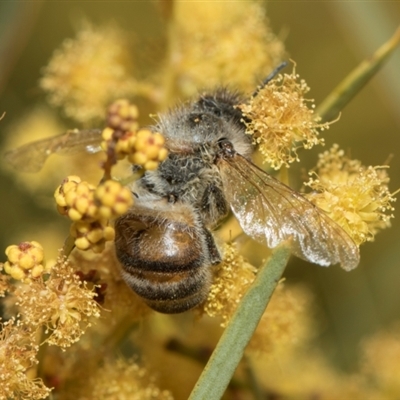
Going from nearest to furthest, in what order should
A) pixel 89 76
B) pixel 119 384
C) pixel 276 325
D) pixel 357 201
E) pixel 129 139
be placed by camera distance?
pixel 129 139 → pixel 357 201 → pixel 119 384 → pixel 276 325 → pixel 89 76

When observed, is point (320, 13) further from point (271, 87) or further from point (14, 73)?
point (271, 87)

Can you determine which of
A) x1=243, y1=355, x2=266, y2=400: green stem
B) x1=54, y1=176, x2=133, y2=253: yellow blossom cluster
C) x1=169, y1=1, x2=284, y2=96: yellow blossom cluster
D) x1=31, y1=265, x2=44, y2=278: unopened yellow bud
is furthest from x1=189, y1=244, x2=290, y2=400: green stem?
x1=169, y1=1, x2=284, y2=96: yellow blossom cluster

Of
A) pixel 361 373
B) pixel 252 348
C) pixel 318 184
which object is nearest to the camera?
pixel 318 184

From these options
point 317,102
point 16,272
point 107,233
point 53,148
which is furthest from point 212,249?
point 317,102

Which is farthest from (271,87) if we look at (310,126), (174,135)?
(174,135)

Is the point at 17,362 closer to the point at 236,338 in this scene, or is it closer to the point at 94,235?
the point at 94,235

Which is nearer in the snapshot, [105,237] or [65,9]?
[105,237]

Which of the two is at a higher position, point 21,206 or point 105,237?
point 105,237
